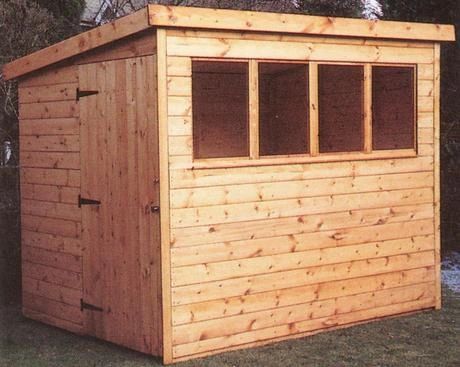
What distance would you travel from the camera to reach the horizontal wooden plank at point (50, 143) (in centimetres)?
731

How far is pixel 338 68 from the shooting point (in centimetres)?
884

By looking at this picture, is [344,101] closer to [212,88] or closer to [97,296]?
[212,88]

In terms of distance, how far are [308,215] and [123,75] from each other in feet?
6.67

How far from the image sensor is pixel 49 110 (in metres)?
7.67

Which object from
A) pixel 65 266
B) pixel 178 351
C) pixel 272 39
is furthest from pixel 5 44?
pixel 178 351

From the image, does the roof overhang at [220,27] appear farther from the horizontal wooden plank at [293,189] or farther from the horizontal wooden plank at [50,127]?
the horizontal wooden plank at [293,189]

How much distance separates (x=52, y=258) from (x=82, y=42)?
2.13 m

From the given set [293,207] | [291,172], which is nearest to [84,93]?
[291,172]

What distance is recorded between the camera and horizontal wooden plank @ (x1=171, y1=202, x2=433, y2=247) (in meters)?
6.44

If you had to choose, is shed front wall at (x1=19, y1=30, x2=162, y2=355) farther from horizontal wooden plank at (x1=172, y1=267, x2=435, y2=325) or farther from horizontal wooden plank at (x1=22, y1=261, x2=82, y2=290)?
horizontal wooden plank at (x1=172, y1=267, x2=435, y2=325)

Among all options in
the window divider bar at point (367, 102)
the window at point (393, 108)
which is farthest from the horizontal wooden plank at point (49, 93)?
the window at point (393, 108)

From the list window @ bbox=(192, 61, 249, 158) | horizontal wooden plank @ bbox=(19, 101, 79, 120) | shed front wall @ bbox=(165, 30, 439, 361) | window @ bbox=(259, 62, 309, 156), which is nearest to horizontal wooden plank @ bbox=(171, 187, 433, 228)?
shed front wall @ bbox=(165, 30, 439, 361)

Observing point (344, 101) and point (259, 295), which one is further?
point (344, 101)

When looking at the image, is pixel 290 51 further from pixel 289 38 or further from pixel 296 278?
pixel 296 278
